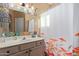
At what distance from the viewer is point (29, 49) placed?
1351mm

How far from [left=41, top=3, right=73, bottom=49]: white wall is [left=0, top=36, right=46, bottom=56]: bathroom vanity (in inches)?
4.4

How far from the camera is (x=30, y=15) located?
1351 mm

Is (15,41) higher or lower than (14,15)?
lower

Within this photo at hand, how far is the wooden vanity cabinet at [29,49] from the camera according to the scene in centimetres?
129

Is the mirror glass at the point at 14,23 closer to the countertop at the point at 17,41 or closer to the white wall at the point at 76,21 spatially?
the countertop at the point at 17,41

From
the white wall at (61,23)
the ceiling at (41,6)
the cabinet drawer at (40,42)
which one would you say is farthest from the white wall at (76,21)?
the cabinet drawer at (40,42)

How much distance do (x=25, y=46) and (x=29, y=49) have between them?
0.05m

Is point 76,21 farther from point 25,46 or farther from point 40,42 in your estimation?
point 25,46

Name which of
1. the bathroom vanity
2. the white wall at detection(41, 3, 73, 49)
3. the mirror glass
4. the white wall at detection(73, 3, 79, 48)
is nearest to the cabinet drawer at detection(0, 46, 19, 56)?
the bathroom vanity

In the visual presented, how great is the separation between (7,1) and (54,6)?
439 millimetres

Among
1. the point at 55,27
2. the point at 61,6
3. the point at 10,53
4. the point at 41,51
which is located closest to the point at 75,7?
the point at 61,6

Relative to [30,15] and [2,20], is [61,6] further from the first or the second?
[2,20]

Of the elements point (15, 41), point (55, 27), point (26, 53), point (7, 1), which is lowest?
point (26, 53)

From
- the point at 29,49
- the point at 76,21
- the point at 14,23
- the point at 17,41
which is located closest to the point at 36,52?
the point at 29,49
